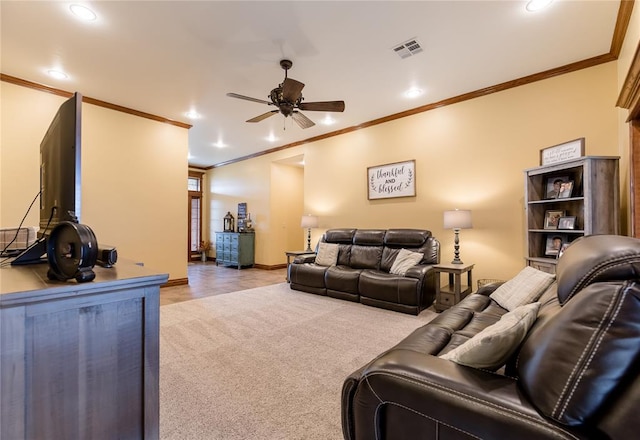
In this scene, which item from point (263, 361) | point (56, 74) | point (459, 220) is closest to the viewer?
point (263, 361)

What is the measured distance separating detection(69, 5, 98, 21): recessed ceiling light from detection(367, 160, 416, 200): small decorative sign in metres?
3.93

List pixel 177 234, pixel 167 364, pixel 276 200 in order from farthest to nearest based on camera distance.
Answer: pixel 276 200, pixel 177 234, pixel 167 364

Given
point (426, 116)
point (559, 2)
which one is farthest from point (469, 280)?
point (559, 2)

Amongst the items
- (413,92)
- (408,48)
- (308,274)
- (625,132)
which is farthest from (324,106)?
(625,132)

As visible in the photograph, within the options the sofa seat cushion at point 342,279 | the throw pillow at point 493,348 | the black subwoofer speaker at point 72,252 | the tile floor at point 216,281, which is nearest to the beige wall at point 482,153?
the sofa seat cushion at point 342,279

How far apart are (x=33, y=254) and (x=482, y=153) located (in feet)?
14.7

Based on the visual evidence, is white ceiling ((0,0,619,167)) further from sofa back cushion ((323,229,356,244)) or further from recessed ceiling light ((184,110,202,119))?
sofa back cushion ((323,229,356,244))

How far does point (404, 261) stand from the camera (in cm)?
395

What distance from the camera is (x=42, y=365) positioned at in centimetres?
86

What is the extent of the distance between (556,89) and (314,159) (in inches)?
154

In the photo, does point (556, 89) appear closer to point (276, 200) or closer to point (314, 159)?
point (314, 159)

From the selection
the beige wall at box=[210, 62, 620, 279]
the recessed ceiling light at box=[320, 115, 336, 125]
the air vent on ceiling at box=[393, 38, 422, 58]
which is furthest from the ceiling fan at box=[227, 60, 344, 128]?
the beige wall at box=[210, 62, 620, 279]

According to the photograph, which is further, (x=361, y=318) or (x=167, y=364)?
(x=361, y=318)

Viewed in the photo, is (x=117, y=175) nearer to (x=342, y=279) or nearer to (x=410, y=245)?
(x=342, y=279)
